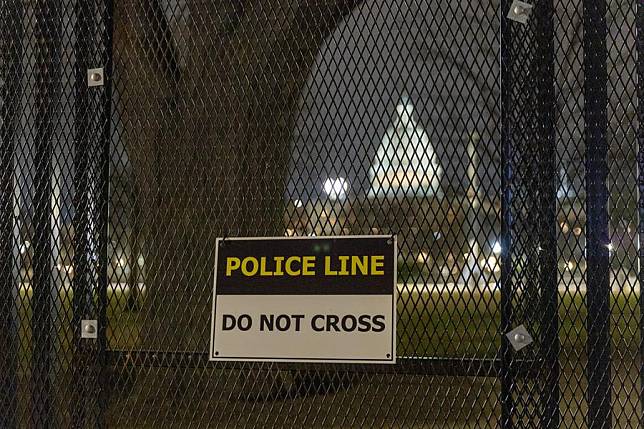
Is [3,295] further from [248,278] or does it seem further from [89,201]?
[248,278]

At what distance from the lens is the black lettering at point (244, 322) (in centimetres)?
284

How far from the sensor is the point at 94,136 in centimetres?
311

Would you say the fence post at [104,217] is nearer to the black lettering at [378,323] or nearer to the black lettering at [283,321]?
the black lettering at [283,321]

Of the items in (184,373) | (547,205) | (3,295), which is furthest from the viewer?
(3,295)

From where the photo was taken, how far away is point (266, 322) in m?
2.82

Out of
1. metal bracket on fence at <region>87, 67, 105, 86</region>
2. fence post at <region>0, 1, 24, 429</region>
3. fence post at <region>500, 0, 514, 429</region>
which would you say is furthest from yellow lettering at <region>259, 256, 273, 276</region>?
fence post at <region>0, 1, 24, 429</region>

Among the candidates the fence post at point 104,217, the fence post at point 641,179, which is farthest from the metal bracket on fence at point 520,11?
the fence post at point 104,217

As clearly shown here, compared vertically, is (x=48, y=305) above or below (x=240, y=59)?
below

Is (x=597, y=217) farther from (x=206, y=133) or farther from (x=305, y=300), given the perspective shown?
(x=206, y=133)

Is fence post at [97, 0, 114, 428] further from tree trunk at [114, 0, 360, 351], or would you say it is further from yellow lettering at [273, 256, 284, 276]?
yellow lettering at [273, 256, 284, 276]

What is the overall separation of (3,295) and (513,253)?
2109 millimetres

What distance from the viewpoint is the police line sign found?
2.72 m

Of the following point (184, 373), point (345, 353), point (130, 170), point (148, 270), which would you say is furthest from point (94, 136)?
point (345, 353)

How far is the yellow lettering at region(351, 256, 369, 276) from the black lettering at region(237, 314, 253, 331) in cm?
43
